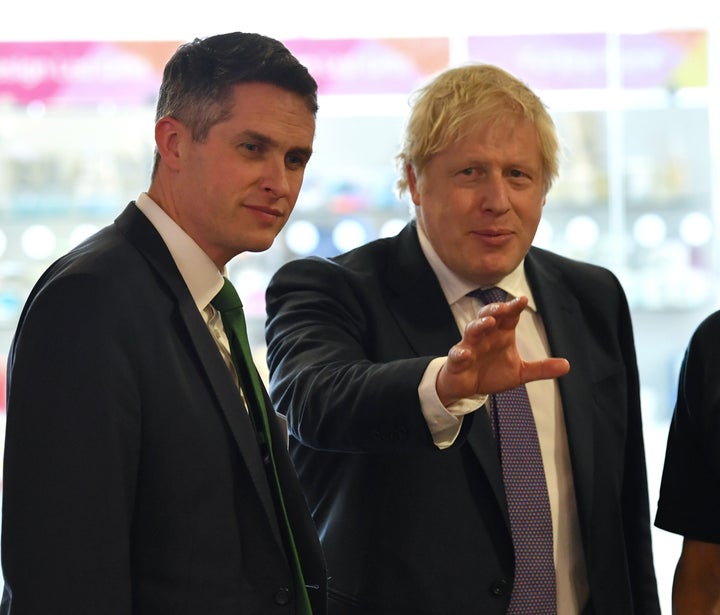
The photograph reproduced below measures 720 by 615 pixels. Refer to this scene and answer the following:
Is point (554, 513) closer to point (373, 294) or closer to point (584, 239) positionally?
point (373, 294)

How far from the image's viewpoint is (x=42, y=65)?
4.05 metres

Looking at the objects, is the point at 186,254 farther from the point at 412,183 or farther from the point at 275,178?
the point at 412,183

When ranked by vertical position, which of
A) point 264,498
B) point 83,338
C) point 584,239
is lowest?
point 264,498

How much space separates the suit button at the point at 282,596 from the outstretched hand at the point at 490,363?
0.37 m

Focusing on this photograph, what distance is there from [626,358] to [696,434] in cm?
32

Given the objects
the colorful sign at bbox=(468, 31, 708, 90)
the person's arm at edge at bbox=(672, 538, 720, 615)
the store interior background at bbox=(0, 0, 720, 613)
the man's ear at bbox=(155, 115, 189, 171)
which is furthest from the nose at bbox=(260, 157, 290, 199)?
the colorful sign at bbox=(468, 31, 708, 90)

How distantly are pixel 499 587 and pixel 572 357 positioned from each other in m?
0.47

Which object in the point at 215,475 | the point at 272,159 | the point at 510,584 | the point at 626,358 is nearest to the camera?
the point at 215,475

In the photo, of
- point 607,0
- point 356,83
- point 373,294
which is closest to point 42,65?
point 356,83

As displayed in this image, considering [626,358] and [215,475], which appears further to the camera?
[626,358]

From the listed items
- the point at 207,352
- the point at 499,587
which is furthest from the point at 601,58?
the point at 207,352

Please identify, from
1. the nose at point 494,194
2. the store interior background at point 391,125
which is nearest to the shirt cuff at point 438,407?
the nose at point 494,194

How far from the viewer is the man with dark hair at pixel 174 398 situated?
1317 mm

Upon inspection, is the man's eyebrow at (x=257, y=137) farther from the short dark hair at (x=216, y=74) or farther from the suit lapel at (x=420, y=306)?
the suit lapel at (x=420, y=306)
